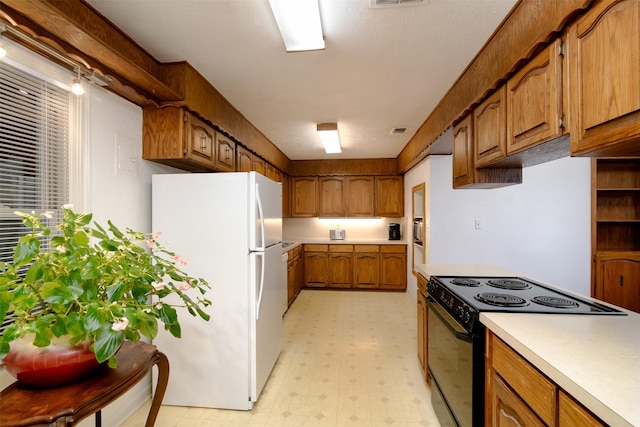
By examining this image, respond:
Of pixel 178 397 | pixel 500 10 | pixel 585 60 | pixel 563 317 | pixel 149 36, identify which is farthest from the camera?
pixel 178 397

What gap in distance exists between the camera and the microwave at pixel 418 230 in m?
4.00

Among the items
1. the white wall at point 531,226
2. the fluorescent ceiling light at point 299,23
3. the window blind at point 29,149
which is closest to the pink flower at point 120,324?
the window blind at point 29,149

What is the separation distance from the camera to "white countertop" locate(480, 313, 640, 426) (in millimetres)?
737

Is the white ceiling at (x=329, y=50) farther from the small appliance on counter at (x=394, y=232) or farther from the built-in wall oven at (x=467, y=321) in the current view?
the small appliance on counter at (x=394, y=232)

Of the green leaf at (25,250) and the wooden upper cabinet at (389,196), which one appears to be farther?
the wooden upper cabinet at (389,196)

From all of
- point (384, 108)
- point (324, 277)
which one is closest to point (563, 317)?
point (384, 108)

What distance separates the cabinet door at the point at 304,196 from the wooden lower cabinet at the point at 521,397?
14.4 feet

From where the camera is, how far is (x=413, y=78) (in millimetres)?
2240

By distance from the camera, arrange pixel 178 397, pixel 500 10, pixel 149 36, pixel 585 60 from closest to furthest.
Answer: pixel 585 60
pixel 500 10
pixel 149 36
pixel 178 397

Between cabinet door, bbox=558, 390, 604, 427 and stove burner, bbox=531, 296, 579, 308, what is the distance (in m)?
0.73

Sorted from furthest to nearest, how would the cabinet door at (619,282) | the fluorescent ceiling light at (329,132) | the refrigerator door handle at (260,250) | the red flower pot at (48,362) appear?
1. the fluorescent ceiling light at (329,132)
2. the cabinet door at (619,282)
3. the refrigerator door handle at (260,250)
4. the red flower pot at (48,362)

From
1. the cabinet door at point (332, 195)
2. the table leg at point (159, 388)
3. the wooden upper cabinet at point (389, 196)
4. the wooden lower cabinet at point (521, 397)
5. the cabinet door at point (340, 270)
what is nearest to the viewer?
the wooden lower cabinet at point (521, 397)

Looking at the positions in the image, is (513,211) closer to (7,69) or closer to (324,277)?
(324,277)

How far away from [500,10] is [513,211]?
2.46 metres
